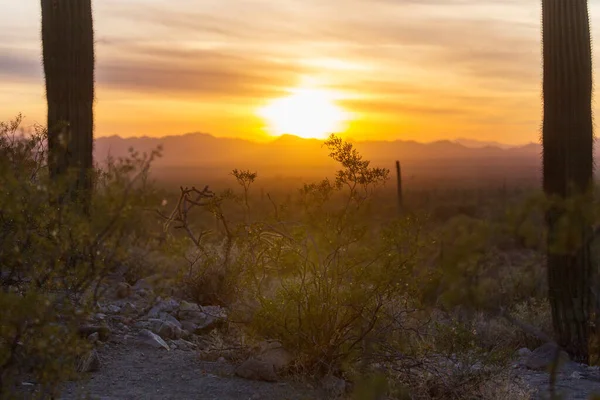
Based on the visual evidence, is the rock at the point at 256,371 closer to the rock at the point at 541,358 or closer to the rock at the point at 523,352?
the rock at the point at 541,358

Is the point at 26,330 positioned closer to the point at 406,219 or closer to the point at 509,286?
the point at 406,219

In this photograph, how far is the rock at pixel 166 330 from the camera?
845cm

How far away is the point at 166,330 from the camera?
27.8 feet

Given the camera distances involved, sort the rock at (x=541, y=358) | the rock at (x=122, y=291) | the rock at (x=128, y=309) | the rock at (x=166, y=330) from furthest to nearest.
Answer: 1. the rock at (x=122, y=291)
2. the rock at (x=541, y=358)
3. the rock at (x=128, y=309)
4. the rock at (x=166, y=330)

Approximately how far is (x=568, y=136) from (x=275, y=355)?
453 cm

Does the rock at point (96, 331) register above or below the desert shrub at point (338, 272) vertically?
below

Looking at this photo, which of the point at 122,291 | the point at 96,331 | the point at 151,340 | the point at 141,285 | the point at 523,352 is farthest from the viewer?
the point at 141,285

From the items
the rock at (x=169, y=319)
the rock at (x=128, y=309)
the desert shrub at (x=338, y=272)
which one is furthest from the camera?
the rock at (x=128, y=309)

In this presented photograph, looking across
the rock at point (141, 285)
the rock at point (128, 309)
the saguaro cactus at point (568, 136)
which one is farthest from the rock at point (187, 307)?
the saguaro cactus at point (568, 136)

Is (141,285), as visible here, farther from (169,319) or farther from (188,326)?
(188,326)

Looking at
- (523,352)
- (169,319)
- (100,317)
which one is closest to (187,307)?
(169,319)

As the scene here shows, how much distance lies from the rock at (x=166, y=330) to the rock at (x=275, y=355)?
70.9 inches

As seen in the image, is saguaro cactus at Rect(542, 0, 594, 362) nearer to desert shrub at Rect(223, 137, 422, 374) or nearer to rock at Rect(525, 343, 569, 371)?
rock at Rect(525, 343, 569, 371)

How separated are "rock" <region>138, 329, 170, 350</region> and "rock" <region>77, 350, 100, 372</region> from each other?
0.85 metres
